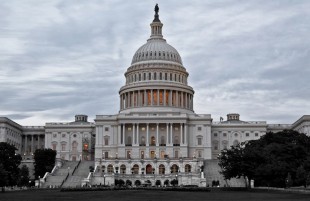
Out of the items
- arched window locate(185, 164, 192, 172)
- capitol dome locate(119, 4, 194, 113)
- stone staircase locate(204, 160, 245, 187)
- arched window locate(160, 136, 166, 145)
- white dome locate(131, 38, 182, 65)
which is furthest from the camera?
white dome locate(131, 38, 182, 65)

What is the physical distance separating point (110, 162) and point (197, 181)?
95.6 feet

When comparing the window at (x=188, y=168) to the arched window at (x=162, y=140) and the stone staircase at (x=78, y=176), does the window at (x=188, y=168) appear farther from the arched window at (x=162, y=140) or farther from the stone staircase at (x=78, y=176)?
the stone staircase at (x=78, y=176)

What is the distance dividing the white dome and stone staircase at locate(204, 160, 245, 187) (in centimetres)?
4638

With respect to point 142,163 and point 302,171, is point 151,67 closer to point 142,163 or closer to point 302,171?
point 142,163

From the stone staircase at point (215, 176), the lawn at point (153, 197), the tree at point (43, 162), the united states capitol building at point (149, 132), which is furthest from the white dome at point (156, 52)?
the lawn at point (153, 197)

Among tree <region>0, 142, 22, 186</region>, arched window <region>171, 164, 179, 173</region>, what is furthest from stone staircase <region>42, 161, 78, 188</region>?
arched window <region>171, 164, 179, 173</region>

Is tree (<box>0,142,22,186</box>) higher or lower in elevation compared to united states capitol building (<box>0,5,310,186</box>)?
lower

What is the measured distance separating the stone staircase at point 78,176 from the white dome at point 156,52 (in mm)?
45646

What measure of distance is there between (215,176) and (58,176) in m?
36.8

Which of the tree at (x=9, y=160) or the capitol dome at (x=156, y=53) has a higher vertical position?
the capitol dome at (x=156, y=53)

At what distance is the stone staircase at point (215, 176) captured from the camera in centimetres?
12248

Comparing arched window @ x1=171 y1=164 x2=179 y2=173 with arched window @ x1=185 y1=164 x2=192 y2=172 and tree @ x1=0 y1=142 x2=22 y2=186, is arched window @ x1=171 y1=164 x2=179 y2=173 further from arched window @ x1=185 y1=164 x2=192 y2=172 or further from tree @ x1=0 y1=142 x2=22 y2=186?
tree @ x1=0 y1=142 x2=22 y2=186

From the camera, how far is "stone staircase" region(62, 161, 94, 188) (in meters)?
126

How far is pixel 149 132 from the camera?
167m
